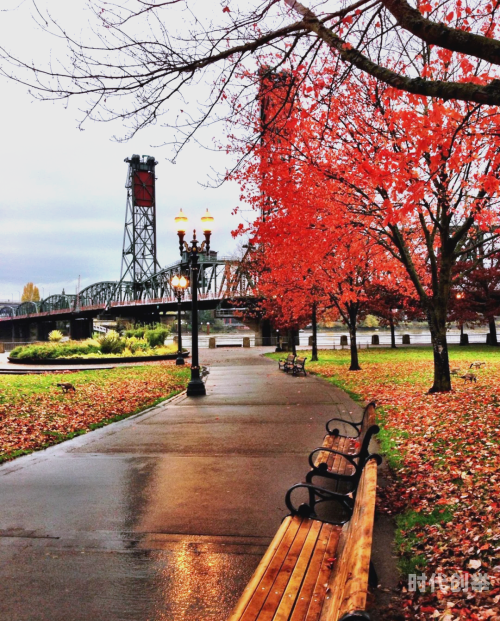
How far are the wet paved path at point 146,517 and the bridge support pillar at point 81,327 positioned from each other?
9081 cm

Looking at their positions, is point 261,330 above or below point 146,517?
above

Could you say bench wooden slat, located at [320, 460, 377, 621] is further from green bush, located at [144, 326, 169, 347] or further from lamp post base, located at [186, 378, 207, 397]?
green bush, located at [144, 326, 169, 347]

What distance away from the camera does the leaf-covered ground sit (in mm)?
8625

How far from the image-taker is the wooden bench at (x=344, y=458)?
4.43 meters

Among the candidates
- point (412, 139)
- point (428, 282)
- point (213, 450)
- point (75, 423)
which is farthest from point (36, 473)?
point (428, 282)

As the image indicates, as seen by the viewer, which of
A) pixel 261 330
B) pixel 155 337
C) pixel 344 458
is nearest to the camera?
pixel 344 458

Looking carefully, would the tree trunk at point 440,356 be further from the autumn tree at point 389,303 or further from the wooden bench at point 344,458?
the autumn tree at point 389,303

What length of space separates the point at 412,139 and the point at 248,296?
3746cm

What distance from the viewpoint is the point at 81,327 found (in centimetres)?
10088

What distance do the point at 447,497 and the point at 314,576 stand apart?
2.57 meters

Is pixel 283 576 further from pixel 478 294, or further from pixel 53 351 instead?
pixel 478 294

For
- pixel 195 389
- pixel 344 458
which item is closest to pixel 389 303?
pixel 195 389

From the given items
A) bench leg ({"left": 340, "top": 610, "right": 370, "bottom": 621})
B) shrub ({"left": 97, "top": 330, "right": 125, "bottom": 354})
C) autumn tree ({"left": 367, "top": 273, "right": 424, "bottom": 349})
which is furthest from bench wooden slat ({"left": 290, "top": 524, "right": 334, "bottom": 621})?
autumn tree ({"left": 367, "top": 273, "right": 424, "bottom": 349})

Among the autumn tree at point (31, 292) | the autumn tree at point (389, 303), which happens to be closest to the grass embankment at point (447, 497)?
the autumn tree at point (389, 303)
